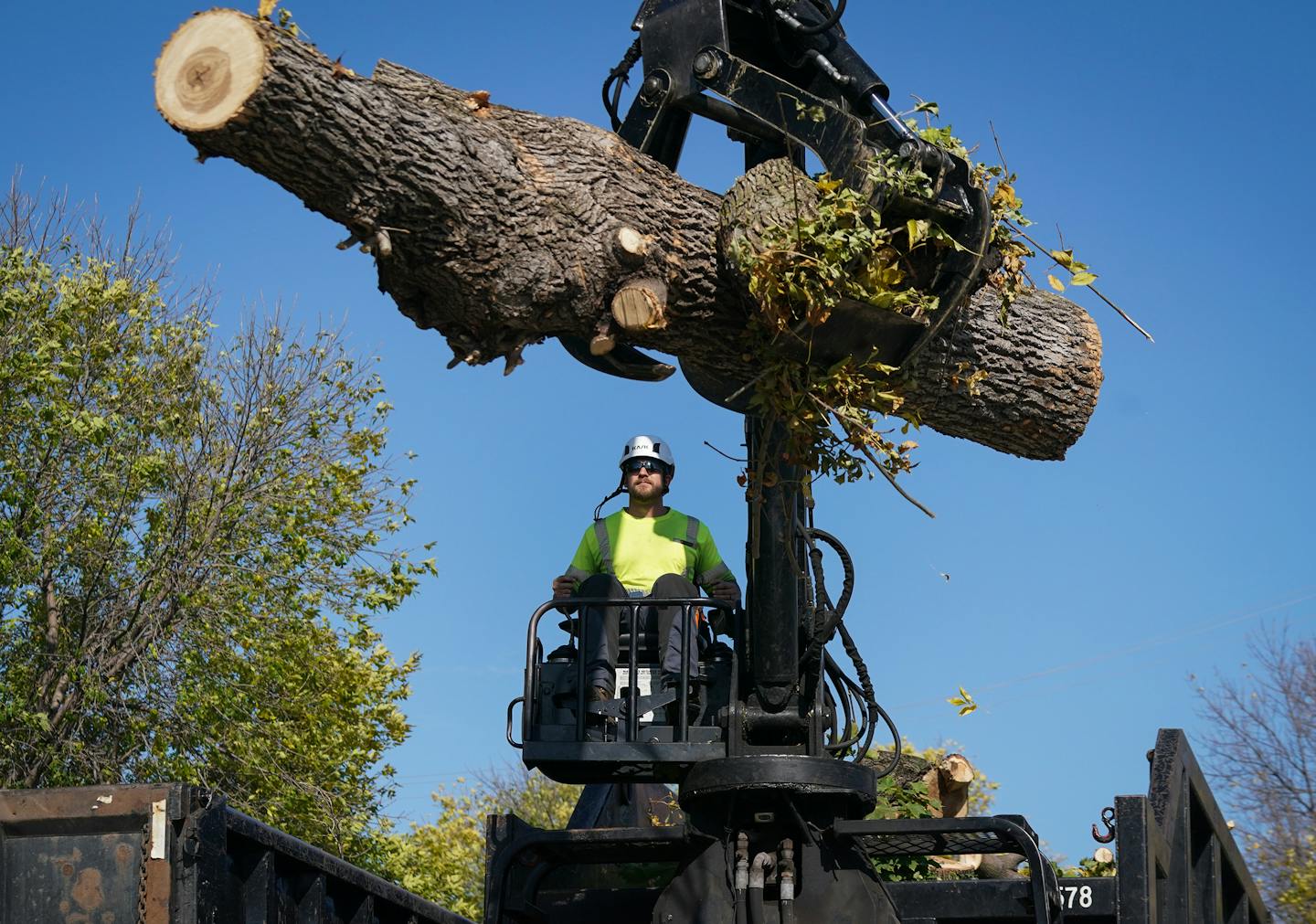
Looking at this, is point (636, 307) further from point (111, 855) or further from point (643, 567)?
point (111, 855)

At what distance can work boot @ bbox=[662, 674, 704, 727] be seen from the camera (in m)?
6.27

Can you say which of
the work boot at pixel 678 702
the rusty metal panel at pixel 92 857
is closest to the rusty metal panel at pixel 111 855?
the rusty metal panel at pixel 92 857

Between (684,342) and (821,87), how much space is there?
1.23 m

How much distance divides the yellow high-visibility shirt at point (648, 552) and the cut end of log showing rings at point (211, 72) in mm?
2879

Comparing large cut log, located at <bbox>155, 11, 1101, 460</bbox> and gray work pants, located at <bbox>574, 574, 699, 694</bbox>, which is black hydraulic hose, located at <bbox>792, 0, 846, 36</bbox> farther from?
gray work pants, located at <bbox>574, 574, 699, 694</bbox>

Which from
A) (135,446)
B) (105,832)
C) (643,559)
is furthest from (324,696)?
(105,832)

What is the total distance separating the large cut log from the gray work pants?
36.1 inches

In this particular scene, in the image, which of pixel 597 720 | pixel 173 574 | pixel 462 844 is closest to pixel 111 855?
pixel 597 720

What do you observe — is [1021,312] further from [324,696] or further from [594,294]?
[324,696]

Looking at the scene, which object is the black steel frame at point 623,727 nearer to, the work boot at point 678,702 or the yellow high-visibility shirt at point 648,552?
the work boot at point 678,702

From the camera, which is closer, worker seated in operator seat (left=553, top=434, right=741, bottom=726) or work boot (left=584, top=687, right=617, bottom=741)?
work boot (left=584, top=687, right=617, bottom=741)

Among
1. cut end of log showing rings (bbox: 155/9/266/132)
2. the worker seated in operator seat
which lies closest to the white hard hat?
the worker seated in operator seat

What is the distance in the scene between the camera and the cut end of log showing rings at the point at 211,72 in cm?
504

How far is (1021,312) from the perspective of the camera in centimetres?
718
